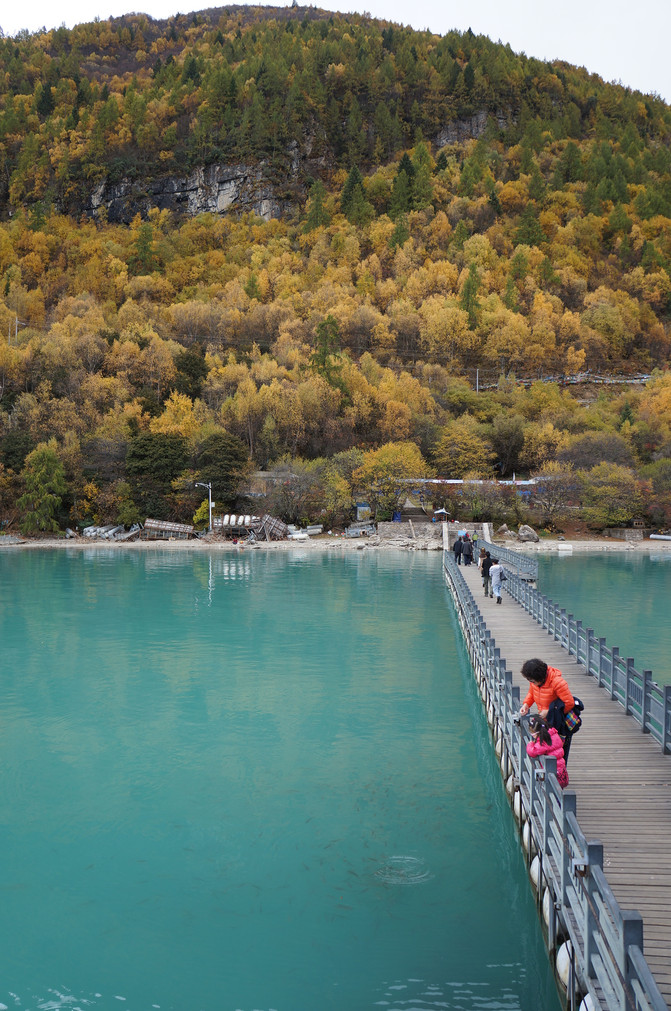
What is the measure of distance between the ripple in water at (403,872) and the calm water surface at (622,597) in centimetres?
683

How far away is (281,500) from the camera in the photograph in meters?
72.4

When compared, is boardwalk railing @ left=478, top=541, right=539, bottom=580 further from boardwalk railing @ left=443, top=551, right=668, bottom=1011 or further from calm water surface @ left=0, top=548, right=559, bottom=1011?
boardwalk railing @ left=443, top=551, right=668, bottom=1011

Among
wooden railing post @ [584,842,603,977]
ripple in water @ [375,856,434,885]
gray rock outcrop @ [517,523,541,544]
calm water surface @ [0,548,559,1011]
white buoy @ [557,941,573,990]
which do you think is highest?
wooden railing post @ [584,842,603,977]

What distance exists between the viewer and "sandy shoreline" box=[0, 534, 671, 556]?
205 feet

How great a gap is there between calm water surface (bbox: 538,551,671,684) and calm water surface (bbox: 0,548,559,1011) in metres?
5.45

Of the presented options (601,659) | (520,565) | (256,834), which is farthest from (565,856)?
(520,565)

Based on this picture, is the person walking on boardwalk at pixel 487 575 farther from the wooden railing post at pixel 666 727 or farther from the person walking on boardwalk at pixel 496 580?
the wooden railing post at pixel 666 727

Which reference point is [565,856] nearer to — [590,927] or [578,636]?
[590,927]

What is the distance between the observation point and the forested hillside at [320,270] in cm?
7675

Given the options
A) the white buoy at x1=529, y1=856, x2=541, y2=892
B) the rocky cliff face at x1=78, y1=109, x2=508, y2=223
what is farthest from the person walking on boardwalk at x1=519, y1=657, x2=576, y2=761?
the rocky cliff face at x1=78, y1=109, x2=508, y2=223

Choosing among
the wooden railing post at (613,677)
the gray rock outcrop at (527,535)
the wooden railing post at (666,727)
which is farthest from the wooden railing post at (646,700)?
the gray rock outcrop at (527,535)

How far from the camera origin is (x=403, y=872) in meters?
10.2

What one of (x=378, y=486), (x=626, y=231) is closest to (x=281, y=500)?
(x=378, y=486)

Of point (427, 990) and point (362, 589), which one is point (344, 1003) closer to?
point (427, 990)
